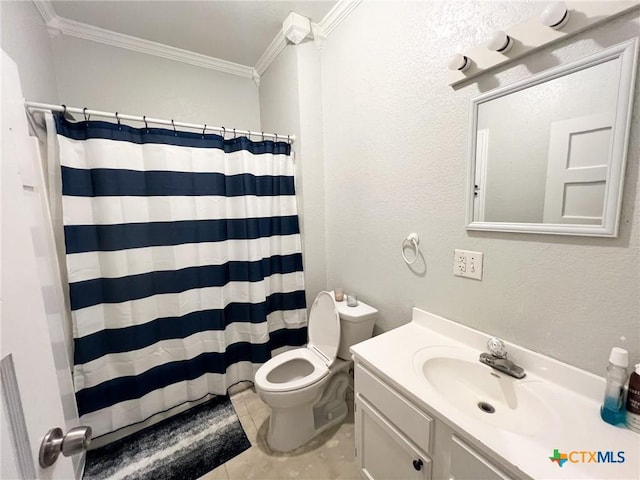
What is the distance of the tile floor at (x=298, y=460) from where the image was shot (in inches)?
51.1

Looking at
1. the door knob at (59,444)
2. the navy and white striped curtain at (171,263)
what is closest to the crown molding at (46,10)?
the navy and white striped curtain at (171,263)

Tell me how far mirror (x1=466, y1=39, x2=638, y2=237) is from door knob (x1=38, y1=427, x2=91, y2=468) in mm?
1296

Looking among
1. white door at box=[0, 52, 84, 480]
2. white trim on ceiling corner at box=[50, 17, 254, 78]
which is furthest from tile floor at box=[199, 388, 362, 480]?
white trim on ceiling corner at box=[50, 17, 254, 78]

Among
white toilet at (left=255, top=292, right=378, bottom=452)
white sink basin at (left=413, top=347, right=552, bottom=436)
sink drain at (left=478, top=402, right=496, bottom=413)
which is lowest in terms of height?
white toilet at (left=255, top=292, right=378, bottom=452)

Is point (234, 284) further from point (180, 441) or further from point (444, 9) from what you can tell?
point (444, 9)

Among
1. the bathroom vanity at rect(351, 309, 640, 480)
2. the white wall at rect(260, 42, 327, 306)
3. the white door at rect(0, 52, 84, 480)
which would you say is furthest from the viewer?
the white wall at rect(260, 42, 327, 306)

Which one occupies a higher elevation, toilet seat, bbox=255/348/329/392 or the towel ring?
the towel ring

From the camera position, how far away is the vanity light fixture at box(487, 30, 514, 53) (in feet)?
2.73

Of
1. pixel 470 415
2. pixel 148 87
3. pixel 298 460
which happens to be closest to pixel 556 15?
pixel 470 415

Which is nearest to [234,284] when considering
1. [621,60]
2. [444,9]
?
[444,9]

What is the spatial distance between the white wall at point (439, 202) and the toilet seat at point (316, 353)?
0.25 metres

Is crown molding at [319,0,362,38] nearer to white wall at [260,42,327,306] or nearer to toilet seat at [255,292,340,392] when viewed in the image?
white wall at [260,42,327,306]

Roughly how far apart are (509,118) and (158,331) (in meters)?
2.08

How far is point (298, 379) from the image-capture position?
154cm
